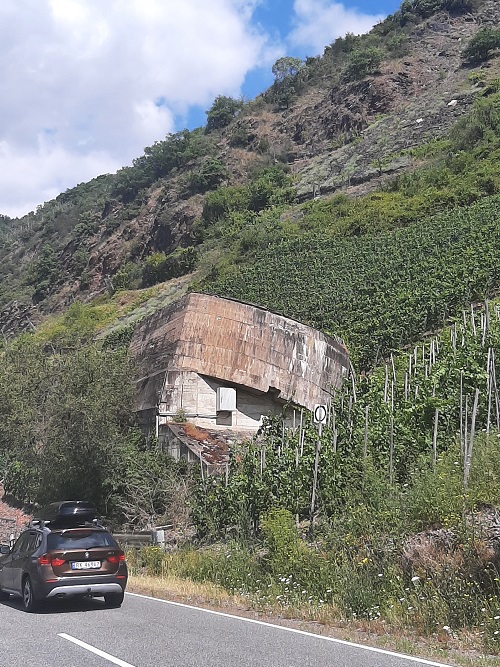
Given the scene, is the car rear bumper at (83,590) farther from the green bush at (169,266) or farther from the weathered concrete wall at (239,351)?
the green bush at (169,266)

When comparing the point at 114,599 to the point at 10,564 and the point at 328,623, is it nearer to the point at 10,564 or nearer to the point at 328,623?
the point at 10,564

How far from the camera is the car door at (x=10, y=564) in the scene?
12300 mm

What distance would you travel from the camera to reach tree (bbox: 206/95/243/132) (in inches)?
4980

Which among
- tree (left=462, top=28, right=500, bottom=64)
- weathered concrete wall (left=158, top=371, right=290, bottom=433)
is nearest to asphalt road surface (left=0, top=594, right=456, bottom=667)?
weathered concrete wall (left=158, top=371, right=290, bottom=433)

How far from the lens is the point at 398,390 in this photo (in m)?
19.2

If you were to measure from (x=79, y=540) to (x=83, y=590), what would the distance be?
85 centimetres

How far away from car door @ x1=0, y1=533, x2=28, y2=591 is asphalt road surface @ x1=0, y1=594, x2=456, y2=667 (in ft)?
4.21

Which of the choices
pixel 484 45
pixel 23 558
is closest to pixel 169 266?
pixel 484 45

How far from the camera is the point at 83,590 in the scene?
11141 mm

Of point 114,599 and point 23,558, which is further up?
point 23,558

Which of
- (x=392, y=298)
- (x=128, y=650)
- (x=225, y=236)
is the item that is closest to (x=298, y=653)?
(x=128, y=650)

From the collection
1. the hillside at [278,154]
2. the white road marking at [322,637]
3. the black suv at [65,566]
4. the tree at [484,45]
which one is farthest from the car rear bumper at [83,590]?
the tree at [484,45]

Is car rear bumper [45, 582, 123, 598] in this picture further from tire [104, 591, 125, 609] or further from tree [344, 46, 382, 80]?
tree [344, 46, 382, 80]

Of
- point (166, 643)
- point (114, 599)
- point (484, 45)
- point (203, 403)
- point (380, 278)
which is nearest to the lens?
point (166, 643)
